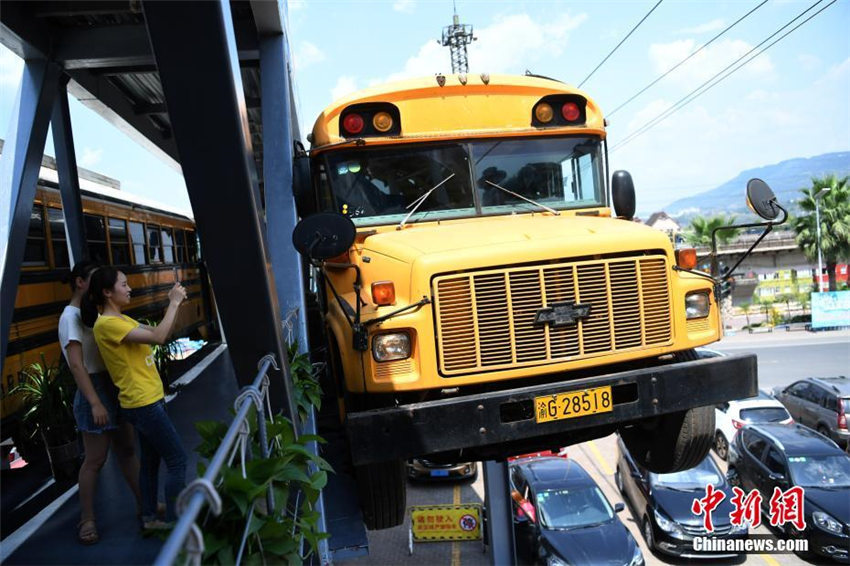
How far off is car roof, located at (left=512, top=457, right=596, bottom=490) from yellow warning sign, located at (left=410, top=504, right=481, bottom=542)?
1.40m

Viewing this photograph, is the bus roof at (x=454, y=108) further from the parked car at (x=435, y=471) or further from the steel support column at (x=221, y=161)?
the parked car at (x=435, y=471)

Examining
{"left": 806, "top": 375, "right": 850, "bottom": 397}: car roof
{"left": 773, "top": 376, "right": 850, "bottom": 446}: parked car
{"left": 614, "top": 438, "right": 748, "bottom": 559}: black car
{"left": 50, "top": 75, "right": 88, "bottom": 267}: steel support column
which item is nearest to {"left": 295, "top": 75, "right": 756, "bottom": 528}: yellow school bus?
{"left": 50, "top": 75, "right": 88, "bottom": 267}: steel support column

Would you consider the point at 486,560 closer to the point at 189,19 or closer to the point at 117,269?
the point at 117,269

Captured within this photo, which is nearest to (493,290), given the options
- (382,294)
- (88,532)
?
(382,294)

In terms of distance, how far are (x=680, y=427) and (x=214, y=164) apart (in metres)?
3.78

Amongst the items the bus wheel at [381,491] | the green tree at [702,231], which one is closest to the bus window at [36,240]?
the bus wheel at [381,491]

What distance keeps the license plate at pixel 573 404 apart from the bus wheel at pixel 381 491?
1040 millimetres

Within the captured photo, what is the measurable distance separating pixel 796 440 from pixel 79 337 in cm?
1482

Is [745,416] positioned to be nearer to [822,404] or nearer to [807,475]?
[822,404]

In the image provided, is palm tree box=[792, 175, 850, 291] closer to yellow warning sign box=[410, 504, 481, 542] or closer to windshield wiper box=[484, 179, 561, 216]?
yellow warning sign box=[410, 504, 481, 542]

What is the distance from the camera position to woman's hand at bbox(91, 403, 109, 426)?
12.1 ft

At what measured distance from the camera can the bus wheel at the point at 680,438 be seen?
15.8 ft

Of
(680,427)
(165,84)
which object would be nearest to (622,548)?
(680,427)

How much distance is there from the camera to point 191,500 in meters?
1.48
